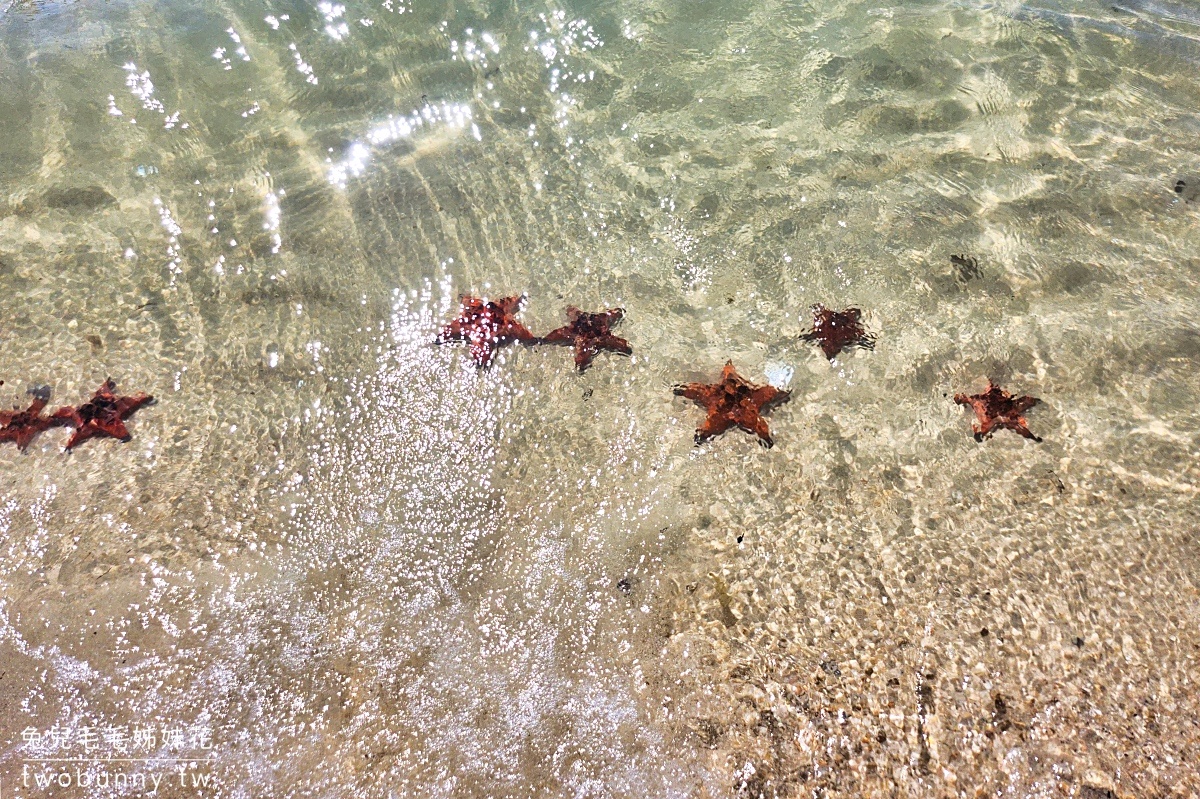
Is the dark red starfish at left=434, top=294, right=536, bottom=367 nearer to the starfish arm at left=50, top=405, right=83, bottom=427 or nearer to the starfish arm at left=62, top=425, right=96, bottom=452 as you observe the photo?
the starfish arm at left=62, top=425, right=96, bottom=452

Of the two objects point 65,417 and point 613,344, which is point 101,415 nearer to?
point 65,417

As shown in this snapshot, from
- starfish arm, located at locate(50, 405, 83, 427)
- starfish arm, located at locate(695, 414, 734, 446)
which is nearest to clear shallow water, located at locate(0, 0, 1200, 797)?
starfish arm, located at locate(695, 414, 734, 446)

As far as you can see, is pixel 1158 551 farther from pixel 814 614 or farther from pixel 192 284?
pixel 192 284

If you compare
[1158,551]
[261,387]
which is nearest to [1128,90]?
[1158,551]

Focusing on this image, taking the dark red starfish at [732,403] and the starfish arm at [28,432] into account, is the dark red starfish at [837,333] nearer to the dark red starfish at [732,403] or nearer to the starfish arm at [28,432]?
Result: the dark red starfish at [732,403]

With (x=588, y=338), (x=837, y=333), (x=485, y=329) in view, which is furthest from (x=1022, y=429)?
(x=485, y=329)

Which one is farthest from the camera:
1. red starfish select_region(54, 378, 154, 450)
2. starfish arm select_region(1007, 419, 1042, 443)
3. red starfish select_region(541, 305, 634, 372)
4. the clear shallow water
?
red starfish select_region(541, 305, 634, 372)

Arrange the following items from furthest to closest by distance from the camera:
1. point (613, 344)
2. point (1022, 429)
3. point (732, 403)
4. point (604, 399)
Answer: point (613, 344), point (604, 399), point (732, 403), point (1022, 429)
